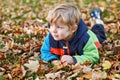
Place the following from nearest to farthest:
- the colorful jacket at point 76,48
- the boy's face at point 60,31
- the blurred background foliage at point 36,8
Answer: the boy's face at point 60,31 → the colorful jacket at point 76,48 → the blurred background foliage at point 36,8

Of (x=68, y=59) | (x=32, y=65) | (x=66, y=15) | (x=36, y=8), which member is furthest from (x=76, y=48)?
(x=36, y=8)

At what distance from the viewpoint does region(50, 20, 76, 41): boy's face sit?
4215 millimetres

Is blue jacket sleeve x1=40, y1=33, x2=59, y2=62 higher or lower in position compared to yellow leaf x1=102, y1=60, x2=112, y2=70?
higher

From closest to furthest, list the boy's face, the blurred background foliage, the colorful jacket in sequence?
the boy's face → the colorful jacket → the blurred background foliage

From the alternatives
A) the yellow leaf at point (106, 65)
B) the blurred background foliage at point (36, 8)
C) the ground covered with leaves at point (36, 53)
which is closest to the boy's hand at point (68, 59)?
the ground covered with leaves at point (36, 53)

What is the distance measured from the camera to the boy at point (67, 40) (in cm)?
422

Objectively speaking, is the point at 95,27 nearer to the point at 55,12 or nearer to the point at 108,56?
the point at 108,56

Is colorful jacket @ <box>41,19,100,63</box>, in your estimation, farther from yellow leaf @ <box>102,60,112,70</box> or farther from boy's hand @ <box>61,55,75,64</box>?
yellow leaf @ <box>102,60,112,70</box>

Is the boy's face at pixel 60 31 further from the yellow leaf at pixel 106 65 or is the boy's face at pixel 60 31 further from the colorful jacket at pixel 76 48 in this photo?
the yellow leaf at pixel 106 65

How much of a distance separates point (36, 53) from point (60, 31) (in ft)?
2.46

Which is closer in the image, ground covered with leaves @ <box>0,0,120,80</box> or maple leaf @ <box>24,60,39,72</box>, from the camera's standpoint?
ground covered with leaves @ <box>0,0,120,80</box>

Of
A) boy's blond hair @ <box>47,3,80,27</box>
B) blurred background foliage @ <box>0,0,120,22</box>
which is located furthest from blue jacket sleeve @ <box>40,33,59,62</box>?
blurred background foliage @ <box>0,0,120,22</box>

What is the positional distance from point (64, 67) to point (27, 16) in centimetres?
386

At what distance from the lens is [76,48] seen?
4469mm
